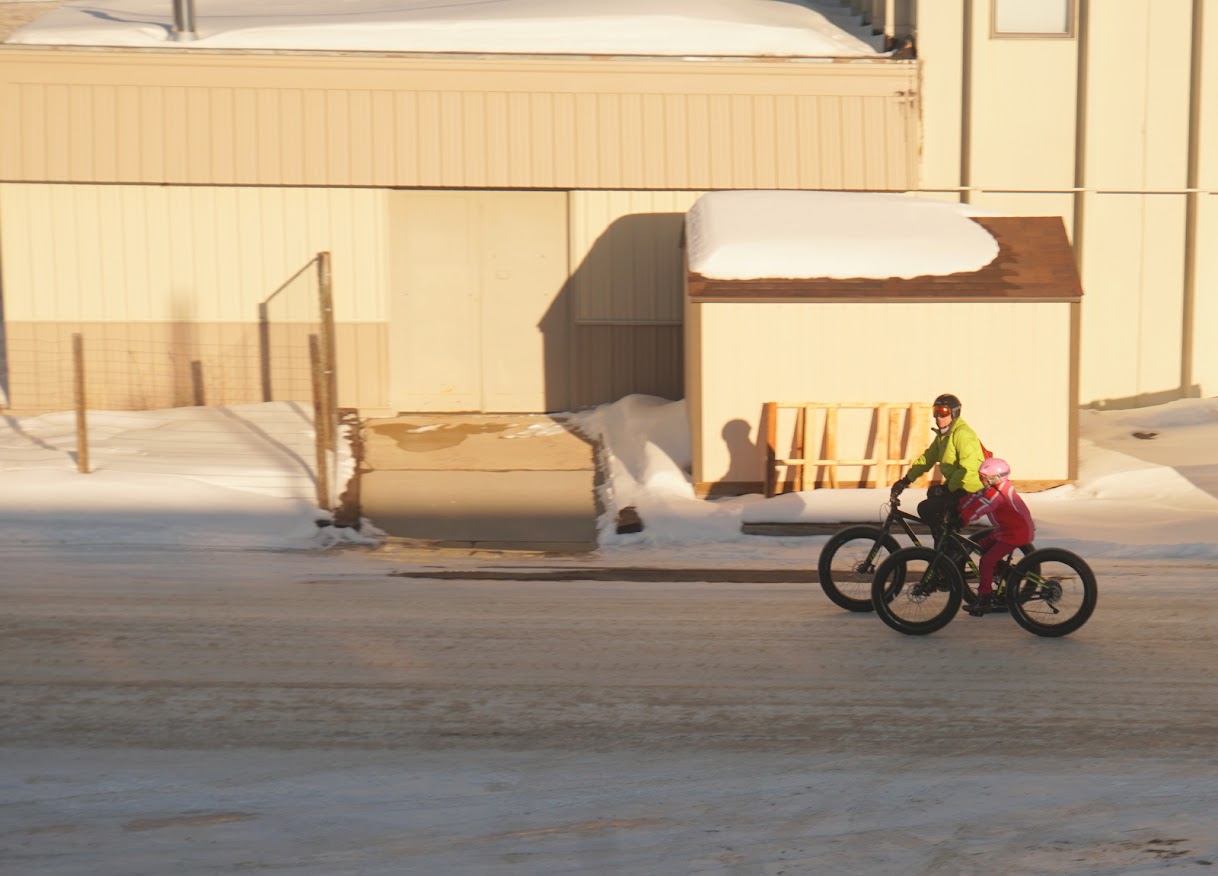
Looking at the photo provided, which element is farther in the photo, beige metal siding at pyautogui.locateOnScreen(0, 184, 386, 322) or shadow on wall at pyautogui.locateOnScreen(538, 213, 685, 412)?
shadow on wall at pyautogui.locateOnScreen(538, 213, 685, 412)

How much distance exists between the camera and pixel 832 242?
48.5 feet

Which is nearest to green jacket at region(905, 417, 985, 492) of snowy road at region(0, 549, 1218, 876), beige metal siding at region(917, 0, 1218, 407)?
snowy road at region(0, 549, 1218, 876)

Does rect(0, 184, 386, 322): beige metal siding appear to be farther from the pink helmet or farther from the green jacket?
the pink helmet

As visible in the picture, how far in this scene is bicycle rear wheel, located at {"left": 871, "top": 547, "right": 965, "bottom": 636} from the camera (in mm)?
8969

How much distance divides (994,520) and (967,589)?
488 mm

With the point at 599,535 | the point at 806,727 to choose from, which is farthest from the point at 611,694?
the point at 599,535

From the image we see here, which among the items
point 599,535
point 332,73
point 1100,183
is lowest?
point 599,535

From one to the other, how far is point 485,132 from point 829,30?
5.98 meters

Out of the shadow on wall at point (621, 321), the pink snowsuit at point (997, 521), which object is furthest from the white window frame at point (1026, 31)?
the pink snowsuit at point (997, 521)

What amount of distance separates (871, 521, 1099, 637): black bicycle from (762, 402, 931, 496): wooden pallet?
191 inches

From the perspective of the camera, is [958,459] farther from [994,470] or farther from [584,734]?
[584,734]

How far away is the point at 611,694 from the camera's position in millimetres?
7660

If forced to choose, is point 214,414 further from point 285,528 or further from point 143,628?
point 143,628

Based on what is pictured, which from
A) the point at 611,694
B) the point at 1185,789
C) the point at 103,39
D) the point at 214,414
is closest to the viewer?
the point at 1185,789
